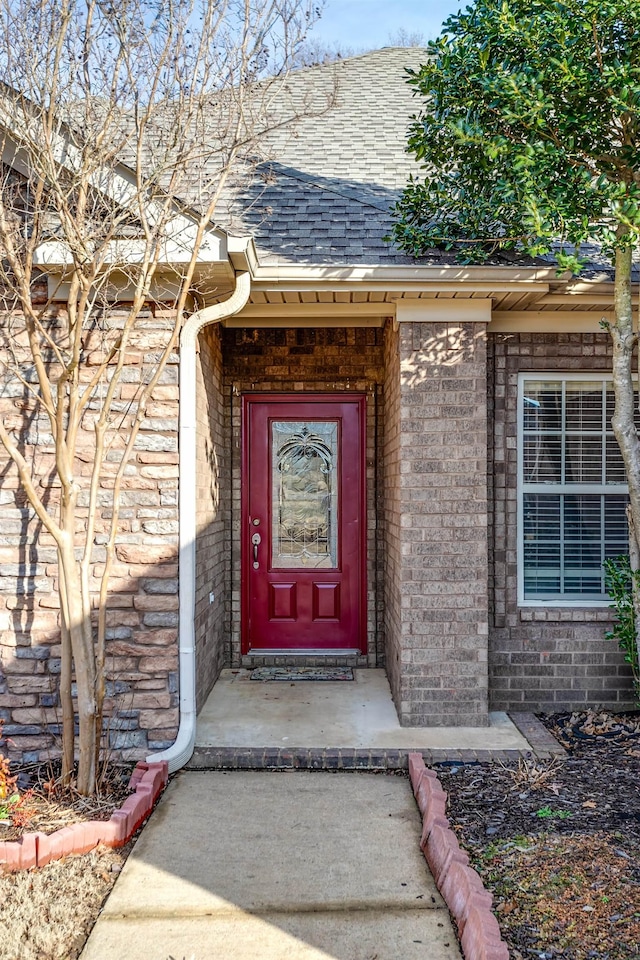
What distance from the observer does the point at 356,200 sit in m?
5.02

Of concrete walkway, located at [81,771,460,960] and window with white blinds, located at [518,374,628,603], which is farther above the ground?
window with white blinds, located at [518,374,628,603]

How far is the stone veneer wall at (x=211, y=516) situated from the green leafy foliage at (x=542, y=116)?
6.44 feet

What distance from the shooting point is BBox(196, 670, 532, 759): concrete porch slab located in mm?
4191

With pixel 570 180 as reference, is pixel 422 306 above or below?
below

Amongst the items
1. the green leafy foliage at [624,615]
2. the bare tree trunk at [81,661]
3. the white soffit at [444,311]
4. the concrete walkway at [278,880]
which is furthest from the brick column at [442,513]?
the bare tree trunk at [81,661]

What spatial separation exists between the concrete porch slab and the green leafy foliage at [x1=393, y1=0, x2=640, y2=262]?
9.50 feet

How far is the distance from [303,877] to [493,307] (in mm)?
3662

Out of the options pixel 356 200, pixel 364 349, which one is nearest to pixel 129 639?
pixel 364 349

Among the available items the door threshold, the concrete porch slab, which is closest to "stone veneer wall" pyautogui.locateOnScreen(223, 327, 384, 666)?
the door threshold

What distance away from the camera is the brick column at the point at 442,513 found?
4457 millimetres

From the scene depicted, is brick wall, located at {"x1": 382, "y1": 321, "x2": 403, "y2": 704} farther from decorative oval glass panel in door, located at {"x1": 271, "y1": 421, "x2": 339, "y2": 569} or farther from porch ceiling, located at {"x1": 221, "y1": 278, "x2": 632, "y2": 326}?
decorative oval glass panel in door, located at {"x1": 271, "y1": 421, "x2": 339, "y2": 569}

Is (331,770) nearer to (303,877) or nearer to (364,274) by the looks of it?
(303,877)

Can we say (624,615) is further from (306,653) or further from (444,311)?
(306,653)

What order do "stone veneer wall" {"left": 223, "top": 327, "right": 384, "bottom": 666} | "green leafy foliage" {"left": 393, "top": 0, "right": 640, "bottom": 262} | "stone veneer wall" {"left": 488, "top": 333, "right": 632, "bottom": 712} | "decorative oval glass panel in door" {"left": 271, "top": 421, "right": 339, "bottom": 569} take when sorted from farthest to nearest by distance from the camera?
1. "decorative oval glass panel in door" {"left": 271, "top": 421, "right": 339, "bottom": 569}
2. "stone veneer wall" {"left": 223, "top": 327, "right": 384, "bottom": 666}
3. "stone veneer wall" {"left": 488, "top": 333, "right": 632, "bottom": 712}
4. "green leafy foliage" {"left": 393, "top": 0, "right": 640, "bottom": 262}
